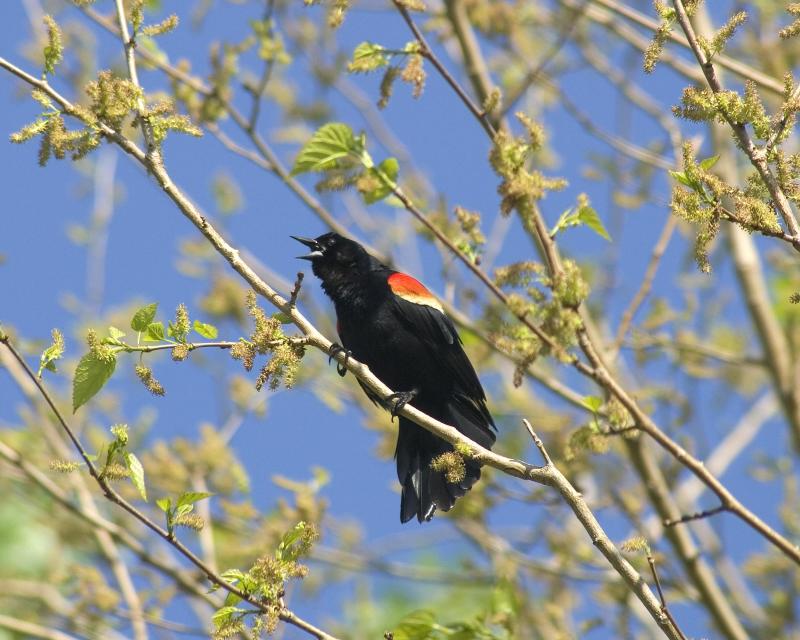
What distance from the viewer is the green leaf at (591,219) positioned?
3.06 metres

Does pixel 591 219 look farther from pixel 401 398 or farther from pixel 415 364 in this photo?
pixel 415 364

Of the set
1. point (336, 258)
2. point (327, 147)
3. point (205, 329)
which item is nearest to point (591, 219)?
point (327, 147)

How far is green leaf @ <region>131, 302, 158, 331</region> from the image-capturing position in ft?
8.06

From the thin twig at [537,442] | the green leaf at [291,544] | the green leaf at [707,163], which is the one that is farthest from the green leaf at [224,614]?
the green leaf at [707,163]

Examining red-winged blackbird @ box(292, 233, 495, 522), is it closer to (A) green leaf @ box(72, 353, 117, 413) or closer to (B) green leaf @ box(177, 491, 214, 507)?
(B) green leaf @ box(177, 491, 214, 507)

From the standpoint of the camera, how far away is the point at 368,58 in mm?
3314

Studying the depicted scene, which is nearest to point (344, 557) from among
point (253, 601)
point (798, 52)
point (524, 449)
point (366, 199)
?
point (524, 449)

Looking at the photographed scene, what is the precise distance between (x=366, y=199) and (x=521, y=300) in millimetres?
852

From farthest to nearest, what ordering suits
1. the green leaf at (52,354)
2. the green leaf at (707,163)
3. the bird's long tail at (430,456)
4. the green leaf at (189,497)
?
the bird's long tail at (430,456) → the green leaf at (189,497) → the green leaf at (52,354) → the green leaf at (707,163)

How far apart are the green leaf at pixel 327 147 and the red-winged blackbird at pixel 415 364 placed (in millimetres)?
1033

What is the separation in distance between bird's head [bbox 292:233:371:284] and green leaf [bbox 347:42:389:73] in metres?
1.16

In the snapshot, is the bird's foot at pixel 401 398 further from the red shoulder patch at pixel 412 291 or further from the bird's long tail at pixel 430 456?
the red shoulder patch at pixel 412 291

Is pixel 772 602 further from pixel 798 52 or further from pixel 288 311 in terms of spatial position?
pixel 288 311

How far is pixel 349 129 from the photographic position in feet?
10.6
